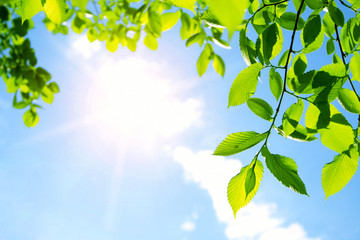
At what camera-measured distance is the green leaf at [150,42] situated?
1.91 meters

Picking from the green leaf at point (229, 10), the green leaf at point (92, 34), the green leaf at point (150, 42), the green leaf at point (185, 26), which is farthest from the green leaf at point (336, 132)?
the green leaf at point (92, 34)

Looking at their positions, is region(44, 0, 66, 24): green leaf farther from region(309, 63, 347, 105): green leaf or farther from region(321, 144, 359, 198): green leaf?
region(321, 144, 359, 198): green leaf

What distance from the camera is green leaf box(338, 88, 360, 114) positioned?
0.78m

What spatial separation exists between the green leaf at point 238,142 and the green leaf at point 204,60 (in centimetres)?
96

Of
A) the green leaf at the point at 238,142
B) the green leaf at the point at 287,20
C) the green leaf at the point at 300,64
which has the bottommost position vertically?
the green leaf at the point at 238,142

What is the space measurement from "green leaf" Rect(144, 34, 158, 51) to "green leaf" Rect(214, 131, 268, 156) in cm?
134

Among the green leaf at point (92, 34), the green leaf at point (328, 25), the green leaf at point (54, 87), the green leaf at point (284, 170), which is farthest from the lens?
the green leaf at point (54, 87)

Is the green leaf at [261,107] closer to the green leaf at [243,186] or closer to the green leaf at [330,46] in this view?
the green leaf at [243,186]

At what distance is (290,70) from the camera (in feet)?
2.95

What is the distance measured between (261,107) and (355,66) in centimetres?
34

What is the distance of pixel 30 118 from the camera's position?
8.38 feet

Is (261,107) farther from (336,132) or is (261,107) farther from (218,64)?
(218,64)

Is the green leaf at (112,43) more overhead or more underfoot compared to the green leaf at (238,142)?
more overhead

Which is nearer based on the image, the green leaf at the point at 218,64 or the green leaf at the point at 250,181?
the green leaf at the point at 250,181
